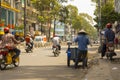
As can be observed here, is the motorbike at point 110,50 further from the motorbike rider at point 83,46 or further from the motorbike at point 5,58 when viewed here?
the motorbike at point 5,58

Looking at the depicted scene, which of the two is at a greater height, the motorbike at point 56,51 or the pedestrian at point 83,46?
the pedestrian at point 83,46

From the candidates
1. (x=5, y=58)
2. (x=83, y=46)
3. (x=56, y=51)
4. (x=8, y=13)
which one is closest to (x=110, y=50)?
(x=83, y=46)

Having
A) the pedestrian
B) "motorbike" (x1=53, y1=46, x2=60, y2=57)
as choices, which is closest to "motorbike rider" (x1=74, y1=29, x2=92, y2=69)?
the pedestrian

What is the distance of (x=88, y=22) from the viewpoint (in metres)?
182

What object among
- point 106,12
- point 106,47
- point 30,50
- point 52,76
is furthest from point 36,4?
point 52,76

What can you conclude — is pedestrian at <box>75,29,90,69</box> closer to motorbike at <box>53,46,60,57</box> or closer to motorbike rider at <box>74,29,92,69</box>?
motorbike rider at <box>74,29,92,69</box>

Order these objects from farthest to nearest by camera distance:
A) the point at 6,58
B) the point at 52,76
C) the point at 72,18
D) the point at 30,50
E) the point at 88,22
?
the point at 88,22, the point at 72,18, the point at 30,50, the point at 6,58, the point at 52,76

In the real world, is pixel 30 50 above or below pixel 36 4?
below

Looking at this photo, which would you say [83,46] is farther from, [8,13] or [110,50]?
[8,13]

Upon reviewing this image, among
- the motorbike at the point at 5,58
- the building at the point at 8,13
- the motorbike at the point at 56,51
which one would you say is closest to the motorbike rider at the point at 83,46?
the motorbike at the point at 5,58

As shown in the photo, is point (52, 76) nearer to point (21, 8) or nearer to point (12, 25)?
point (12, 25)

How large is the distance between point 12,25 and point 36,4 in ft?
54.2

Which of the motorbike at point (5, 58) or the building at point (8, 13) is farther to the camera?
the building at point (8, 13)

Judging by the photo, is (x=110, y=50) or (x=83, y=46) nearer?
(x=83, y=46)
